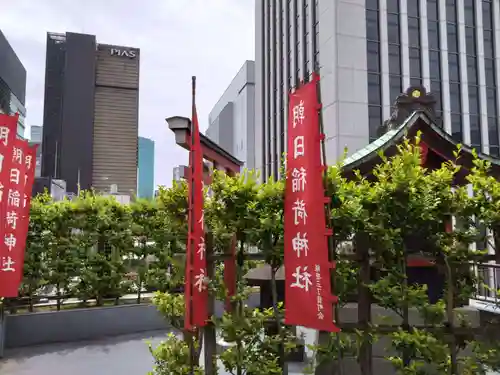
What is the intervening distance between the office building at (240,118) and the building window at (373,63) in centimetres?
2494

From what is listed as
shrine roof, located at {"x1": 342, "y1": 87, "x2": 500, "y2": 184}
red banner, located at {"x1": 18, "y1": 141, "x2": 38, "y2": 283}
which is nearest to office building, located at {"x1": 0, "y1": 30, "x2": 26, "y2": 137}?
red banner, located at {"x1": 18, "y1": 141, "x2": 38, "y2": 283}

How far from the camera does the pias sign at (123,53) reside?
8056 centimetres

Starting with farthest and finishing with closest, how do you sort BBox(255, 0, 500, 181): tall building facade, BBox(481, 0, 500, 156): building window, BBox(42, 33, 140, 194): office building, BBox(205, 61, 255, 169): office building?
BBox(42, 33, 140, 194): office building
BBox(205, 61, 255, 169): office building
BBox(481, 0, 500, 156): building window
BBox(255, 0, 500, 181): tall building facade

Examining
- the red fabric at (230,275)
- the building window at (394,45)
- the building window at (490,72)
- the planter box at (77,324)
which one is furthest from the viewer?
the building window at (490,72)

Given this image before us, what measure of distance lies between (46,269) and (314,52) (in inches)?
991

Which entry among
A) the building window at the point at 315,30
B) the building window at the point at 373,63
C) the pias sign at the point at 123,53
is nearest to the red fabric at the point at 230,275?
the building window at the point at 373,63

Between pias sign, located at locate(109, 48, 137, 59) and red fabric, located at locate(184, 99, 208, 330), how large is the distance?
8431cm

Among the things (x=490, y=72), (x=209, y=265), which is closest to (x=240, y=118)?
(x=490, y=72)

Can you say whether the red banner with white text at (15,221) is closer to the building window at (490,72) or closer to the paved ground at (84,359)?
the paved ground at (84,359)

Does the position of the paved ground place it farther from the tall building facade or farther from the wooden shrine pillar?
the tall building facade

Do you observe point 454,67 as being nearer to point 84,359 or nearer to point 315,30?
point 315,30

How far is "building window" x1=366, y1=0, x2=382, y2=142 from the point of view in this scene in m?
26.5

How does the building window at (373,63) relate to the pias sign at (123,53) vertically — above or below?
below

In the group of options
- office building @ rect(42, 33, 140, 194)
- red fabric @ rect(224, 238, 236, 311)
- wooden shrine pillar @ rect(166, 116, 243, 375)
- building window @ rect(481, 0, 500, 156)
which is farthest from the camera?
office building @ rect(42, 33, 140, 194)
